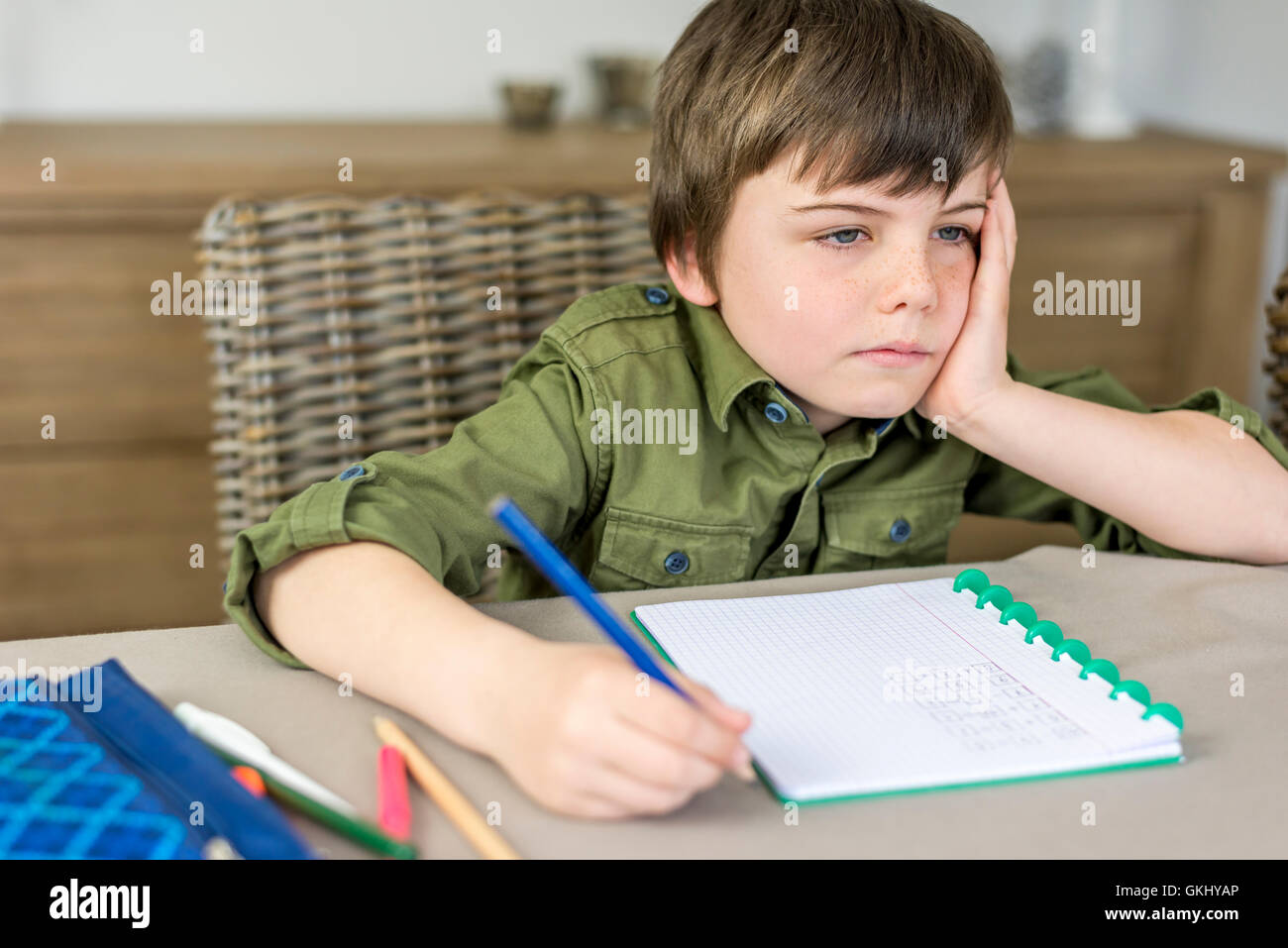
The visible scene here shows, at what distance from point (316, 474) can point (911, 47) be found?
666 mm

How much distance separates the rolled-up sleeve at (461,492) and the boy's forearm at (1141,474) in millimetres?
285

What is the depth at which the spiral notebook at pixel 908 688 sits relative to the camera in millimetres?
531

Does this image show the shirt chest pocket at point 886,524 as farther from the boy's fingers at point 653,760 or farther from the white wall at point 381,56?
the white wall at point 381,56

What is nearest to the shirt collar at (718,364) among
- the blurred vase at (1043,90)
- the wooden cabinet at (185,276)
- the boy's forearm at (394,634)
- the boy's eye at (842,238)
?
the boy's eye at (842,238)

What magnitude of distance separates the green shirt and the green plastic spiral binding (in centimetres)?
18

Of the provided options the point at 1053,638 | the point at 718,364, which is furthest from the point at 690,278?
the point at 1053,638

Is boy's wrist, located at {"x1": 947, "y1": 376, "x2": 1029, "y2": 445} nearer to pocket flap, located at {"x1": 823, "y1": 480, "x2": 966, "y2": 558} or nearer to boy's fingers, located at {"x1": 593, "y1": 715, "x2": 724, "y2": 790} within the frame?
pocket flap, located at {"x1": 823, "y1": 480, "x2": 966, "y2": 558}

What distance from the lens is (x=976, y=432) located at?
90cm

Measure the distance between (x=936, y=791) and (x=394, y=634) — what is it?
0.86ft

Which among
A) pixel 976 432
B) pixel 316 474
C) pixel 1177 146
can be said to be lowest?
pixel 316 474

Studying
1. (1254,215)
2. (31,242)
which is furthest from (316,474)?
(1254,215)

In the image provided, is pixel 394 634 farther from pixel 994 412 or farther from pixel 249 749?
pixel 994 412

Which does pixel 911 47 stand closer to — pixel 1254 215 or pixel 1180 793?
pixel 1180 793
